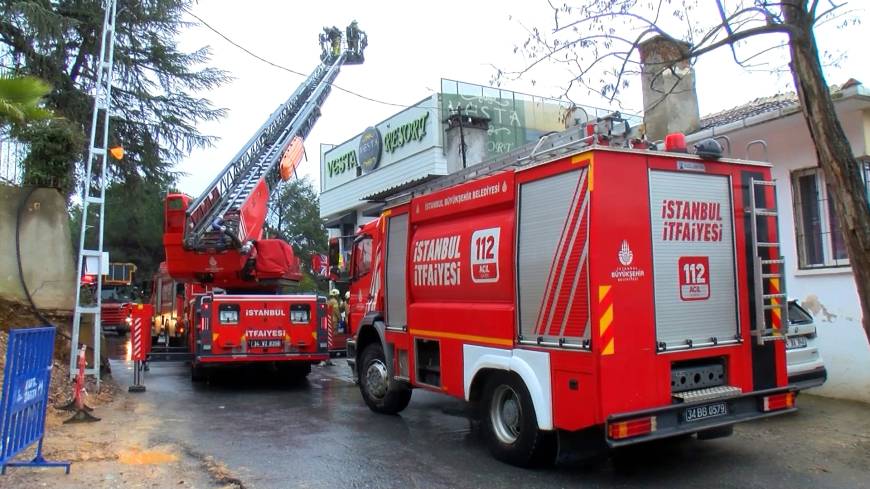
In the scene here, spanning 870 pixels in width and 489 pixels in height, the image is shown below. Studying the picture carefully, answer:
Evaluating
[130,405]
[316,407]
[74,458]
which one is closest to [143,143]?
[130,405]

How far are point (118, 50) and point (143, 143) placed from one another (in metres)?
2.24

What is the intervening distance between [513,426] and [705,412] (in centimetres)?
170

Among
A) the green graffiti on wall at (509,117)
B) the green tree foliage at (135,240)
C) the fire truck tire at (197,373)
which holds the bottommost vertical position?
the fire truck tire at (197,373)

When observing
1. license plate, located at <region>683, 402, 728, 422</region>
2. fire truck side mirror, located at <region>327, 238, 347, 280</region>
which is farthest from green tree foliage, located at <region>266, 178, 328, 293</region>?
license plate, located at <region>683, 402, 728, 422</region>

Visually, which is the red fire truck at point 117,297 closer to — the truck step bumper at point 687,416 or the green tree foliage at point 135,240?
the green tree foliage at point 135,240

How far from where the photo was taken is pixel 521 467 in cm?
614

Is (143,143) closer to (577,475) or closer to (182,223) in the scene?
(182,223)

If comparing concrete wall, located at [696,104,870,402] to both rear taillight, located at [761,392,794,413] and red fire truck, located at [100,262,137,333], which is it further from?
red fire truck, located at [100,262,137,333]

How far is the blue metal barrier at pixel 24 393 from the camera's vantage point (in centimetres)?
518

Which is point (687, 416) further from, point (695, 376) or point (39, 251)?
point (39, 251)

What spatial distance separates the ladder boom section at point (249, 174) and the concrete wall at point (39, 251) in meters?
2.01

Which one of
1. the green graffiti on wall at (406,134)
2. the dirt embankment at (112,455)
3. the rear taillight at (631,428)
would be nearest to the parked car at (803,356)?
the rear taillight at (631,428)

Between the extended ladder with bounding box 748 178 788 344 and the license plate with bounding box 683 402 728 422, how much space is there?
780 mm

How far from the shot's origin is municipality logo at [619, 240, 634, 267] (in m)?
5.48
